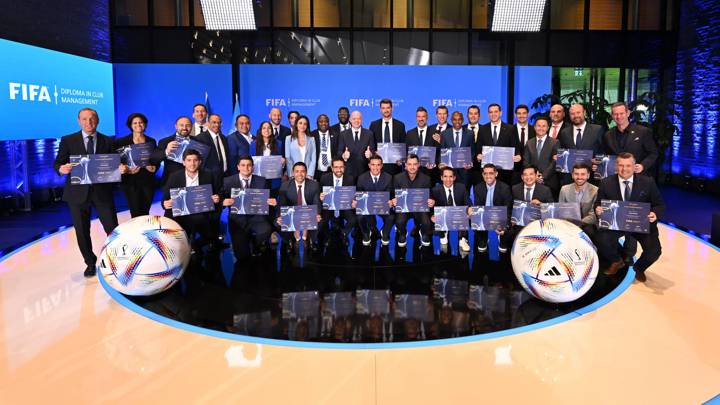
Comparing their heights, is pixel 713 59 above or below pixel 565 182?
above

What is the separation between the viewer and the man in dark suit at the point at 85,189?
5.69m

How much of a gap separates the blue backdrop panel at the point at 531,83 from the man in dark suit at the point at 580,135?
6659mm

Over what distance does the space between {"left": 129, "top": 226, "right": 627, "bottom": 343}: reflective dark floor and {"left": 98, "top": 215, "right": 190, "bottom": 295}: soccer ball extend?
250 mm

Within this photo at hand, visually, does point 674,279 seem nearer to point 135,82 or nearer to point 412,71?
point 412,71

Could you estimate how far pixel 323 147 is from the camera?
7.97 meters

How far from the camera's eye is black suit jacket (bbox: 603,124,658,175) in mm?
6473

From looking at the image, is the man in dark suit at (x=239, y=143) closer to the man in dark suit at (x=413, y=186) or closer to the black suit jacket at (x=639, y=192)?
the man in dark suit at (x=413, y=186)

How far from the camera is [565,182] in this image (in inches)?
268

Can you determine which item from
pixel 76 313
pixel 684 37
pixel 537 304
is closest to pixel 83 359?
pixel 76 313

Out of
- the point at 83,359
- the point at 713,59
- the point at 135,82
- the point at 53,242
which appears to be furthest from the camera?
the point at 135,82

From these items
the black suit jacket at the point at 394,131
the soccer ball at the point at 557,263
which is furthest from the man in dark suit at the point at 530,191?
the black suit jacket at the point at 394,131

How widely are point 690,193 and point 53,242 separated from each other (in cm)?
1418

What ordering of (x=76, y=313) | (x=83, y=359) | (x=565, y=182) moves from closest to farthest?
(x=83, y=359) < (x=76, y=313) < (x=565, y=182)

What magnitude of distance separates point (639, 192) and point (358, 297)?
10.6ft
